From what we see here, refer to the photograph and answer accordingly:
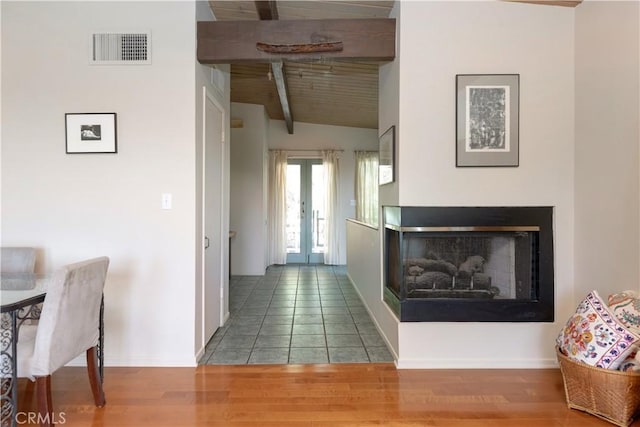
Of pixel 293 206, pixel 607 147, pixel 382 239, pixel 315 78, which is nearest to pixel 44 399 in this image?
pixel 382 239

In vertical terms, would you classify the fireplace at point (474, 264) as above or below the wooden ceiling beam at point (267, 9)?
below

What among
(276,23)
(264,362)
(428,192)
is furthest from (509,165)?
(264,362)

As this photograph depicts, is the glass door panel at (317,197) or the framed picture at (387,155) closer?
Result: the framed picture at (387,155)

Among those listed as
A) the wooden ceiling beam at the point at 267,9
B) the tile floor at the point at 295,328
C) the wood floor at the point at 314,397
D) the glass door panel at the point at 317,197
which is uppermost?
the wooden ceiling beam at the point at 267,9

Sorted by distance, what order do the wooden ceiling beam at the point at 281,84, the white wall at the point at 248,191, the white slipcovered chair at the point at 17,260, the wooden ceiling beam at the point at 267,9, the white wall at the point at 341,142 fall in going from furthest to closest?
1. the white wall at the point at 341,142
2. the white wall at the point at 248,191
3. the wooden ceiling beam at the point at 281,84
4. the wooden ceiling beam at the point at 267,9
5. the white slipcovered chair at the point at 17,260

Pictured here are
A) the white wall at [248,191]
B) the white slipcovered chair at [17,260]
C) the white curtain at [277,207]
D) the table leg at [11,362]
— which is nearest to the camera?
the table leg at [11,362]

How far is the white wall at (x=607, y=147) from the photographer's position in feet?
6.46

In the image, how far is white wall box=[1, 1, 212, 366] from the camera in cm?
241

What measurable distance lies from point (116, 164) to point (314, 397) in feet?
6.68

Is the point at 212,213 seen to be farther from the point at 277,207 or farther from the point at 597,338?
the point at 277,207

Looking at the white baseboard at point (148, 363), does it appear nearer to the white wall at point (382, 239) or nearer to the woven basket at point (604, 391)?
the white wall at point (382, 239)

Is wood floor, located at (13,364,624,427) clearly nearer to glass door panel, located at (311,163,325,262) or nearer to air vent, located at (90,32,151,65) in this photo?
air vent, located at (90,32,151,65)

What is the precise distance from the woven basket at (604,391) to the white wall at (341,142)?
4.83 meters

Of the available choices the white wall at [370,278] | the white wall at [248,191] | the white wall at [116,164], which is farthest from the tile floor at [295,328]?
the white wall at [248,191]
